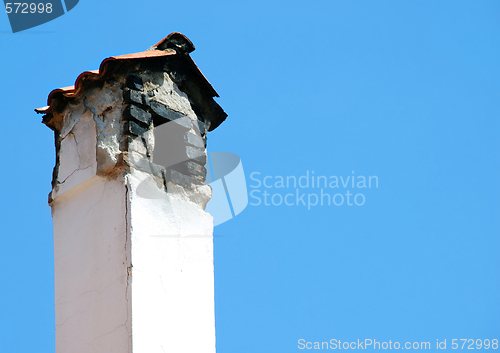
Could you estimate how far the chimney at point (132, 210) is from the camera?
307 centimetres

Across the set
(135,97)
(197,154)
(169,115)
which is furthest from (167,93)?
(197,154)

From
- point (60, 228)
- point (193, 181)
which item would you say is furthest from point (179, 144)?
point (60, 228)

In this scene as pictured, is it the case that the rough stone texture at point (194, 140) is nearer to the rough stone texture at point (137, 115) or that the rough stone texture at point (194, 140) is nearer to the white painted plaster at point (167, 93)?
the white painted plaster at point (167, 93)

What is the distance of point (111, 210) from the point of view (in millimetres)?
3209

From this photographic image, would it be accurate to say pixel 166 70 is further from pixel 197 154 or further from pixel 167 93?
pixel 197 154

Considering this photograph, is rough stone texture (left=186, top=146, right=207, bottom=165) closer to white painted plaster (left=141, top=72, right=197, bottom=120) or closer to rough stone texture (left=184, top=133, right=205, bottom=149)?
rough stone texture (left=184, top=133, right=205, bottom=149)

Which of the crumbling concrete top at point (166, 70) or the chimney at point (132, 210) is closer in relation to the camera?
the chimney at point (132, 210)

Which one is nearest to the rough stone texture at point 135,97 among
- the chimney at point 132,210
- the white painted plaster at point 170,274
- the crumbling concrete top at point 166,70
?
the chimney at point 132,210

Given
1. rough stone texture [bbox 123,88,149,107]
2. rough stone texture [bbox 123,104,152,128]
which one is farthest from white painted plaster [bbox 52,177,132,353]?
rough stone texture [bbox 123,88,149,107]

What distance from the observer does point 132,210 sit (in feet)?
10.2

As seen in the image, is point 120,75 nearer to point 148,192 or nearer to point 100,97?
point 100,97

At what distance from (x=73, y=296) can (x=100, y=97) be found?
1.26 metres

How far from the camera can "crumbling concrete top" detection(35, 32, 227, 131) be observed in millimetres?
3504

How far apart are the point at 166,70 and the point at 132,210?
3.76 ft
